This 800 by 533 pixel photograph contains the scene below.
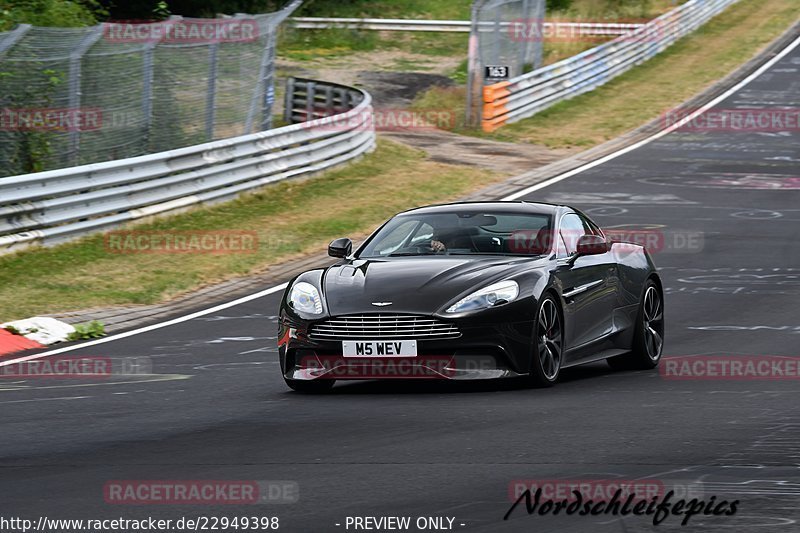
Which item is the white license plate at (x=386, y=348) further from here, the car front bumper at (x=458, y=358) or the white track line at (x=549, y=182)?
the white track line at (x=549, y=182)

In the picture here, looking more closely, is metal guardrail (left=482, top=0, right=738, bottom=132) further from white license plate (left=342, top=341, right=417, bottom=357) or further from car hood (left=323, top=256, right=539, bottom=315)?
white license plate (left=342, top=341, right=417, bottom=357)

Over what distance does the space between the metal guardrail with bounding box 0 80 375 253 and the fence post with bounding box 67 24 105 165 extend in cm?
60

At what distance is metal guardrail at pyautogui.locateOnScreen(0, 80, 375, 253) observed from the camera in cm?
1869

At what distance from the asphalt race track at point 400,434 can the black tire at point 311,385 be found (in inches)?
4.7

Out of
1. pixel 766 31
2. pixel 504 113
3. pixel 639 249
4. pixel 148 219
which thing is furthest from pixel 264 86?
pixel 766 31

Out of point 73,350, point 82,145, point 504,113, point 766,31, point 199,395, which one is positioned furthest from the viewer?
point 766,31

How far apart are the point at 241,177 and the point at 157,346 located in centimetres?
1010

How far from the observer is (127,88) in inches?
847

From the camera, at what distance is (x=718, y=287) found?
17.4 meters

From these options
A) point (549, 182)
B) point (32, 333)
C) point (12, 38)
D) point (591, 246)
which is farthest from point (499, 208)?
point (549, 182)

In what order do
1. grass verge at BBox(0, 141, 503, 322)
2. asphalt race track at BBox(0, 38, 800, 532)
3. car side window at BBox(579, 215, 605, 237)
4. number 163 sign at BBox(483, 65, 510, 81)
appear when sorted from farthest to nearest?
number 163 sign at BBox(483, 65, 510, 81)
grass verge at BBox(0, 141, 503, 322)
car side window at BBox(579, 215, 605, 237)
asphalt race track at BBox(0, 38, 800, 532)

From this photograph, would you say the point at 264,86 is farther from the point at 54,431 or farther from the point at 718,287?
Result: the point at 54,431

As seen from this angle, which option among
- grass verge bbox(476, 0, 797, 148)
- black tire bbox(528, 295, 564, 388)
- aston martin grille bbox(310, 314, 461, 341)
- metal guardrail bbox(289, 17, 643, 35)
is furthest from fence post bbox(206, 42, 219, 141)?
metal guardrail bbox(289, 17, 643, 35)

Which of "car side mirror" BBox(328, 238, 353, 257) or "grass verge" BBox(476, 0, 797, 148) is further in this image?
"grass verge" BBox(476, 0, 797, 148)
